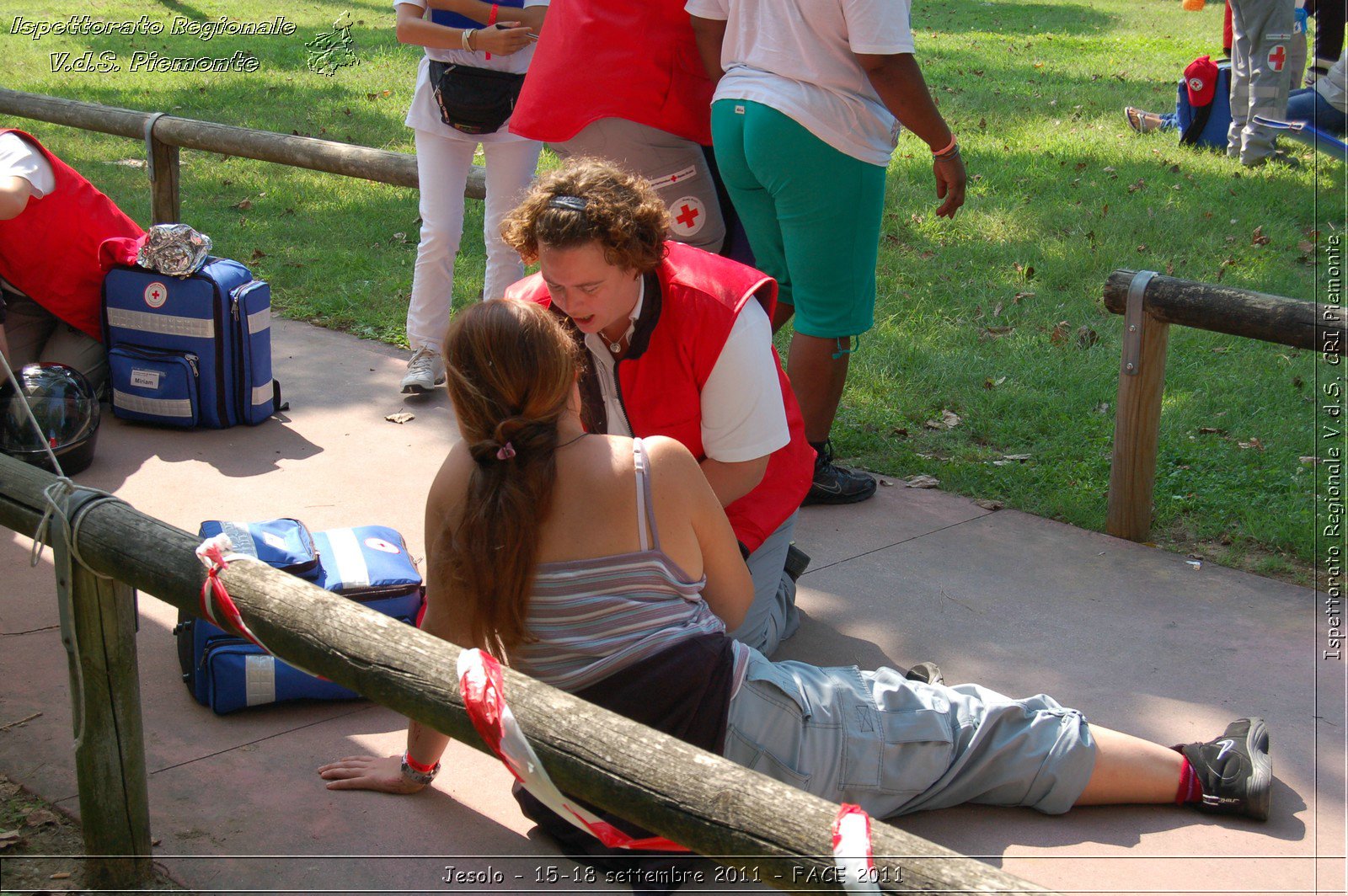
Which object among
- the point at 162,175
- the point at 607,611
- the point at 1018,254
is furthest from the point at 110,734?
the point at 1018,254

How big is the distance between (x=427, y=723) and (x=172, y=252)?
3.32 metres

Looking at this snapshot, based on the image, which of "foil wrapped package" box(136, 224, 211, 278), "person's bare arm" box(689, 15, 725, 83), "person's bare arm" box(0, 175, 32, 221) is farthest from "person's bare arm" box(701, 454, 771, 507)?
"person's bare arm" box(0, 175, 32, 221)

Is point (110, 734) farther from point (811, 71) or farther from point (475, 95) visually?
point (475, 95)

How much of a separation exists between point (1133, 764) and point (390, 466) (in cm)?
275

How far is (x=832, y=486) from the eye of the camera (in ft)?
13.4

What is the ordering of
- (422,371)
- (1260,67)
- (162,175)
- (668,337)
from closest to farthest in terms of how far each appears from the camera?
1. (668,337)
2. (422,371)
3. (162,175)
4. (1260,67)

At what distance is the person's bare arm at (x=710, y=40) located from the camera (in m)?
3.77

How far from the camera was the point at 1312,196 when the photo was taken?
287 inches

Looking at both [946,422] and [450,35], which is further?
[946,422]

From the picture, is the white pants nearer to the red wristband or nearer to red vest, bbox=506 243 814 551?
red vest, bbox=506 243 814 551

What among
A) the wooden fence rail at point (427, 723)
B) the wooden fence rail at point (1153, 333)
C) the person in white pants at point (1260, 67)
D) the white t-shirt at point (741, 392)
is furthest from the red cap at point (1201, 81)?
the wooden fence rail at point (427, 723)

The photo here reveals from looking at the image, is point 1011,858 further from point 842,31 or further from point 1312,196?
point 1312,196

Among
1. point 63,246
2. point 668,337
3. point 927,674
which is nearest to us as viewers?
point 668,337

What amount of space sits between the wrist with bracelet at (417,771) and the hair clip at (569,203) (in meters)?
1.20
